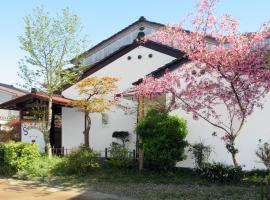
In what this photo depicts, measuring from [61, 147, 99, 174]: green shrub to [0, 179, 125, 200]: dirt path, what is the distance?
5.26 feet

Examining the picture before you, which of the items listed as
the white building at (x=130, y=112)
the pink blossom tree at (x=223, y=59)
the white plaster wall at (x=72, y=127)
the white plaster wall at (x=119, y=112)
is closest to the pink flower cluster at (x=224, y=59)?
the pink blossom tree at (x=223, y=59)

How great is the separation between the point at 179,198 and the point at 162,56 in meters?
9.19

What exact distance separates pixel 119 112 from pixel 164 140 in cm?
552

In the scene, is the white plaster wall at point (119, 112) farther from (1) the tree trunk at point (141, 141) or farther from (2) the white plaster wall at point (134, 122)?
(1) the tree trunk at point (141, 141)

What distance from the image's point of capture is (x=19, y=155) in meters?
15.4

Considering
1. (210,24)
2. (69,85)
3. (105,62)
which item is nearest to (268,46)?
(210,24)

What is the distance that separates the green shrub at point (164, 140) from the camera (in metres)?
14.0

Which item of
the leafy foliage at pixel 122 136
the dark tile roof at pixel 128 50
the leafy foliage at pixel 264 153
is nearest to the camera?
the leafy foliage at pixel 264 153

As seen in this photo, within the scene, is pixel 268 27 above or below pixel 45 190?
above

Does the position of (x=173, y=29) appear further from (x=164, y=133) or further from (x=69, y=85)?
(x=69, y=85)

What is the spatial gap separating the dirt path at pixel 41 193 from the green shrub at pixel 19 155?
1.76 meters

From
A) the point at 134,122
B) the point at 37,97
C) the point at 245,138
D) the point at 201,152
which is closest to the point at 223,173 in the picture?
the point at 201,152

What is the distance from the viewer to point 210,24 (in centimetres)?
1089

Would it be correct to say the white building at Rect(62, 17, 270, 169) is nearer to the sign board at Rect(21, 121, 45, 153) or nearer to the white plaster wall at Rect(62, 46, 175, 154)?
the white plaster wall at Rect(62, 46, 175, 154)
